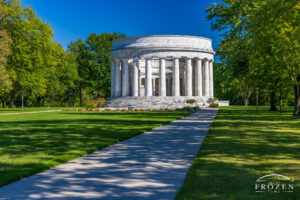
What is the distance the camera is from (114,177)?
7.23m

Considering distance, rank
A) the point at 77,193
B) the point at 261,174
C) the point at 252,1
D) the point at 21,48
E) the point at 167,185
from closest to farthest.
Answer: the point at 77,193 < the point at 167,185 < the point at 261,174 < the point at 252,1 < the point at 21,48

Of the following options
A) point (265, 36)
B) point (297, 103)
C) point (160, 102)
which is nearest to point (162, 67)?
point (160, 102)

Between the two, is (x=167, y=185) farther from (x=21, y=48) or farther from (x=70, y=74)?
(x=70, y=74)

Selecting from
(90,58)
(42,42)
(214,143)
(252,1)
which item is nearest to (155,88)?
(90,58)

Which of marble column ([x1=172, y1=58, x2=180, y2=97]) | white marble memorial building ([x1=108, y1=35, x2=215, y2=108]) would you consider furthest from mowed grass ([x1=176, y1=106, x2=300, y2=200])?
marble column ([x1=172, y1=58, x2=180, y2=97])

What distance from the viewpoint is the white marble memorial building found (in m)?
57.5

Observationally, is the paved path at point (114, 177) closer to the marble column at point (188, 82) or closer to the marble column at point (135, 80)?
the marble column at point (188, 82)

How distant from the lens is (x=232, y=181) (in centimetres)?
672

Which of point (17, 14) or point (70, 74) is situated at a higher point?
point (17, 14)

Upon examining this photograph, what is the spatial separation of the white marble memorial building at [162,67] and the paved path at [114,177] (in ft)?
146

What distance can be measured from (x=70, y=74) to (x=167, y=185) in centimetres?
7636

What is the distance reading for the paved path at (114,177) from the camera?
596 centimetres

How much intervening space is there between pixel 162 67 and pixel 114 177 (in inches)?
2069

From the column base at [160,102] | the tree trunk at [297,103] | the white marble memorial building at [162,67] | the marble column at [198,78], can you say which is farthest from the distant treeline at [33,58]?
the tree trunk at [297,103]
